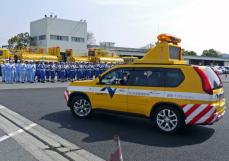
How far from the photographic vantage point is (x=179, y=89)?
24.1ft

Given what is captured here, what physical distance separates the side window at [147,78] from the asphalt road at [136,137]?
123 centimetres

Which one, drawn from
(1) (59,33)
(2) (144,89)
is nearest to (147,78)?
(2) (144,89)

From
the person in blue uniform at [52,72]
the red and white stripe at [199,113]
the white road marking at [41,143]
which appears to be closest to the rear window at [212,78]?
the red and white stripe at [199,113]

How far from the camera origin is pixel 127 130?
779 centimetres

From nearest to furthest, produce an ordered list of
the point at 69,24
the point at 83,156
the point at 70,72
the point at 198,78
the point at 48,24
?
1. the point at 83,156
2. the point at 198,78
3. the point at 70,72
4. the point at 48,24
5. the point at 69,24

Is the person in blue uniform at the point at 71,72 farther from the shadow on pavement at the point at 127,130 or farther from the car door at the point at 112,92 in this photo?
the car door at the point at 112,92

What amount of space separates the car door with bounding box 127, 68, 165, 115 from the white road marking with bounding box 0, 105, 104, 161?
2248mm

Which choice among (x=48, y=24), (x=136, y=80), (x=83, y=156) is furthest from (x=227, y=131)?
(x=48, y=24)

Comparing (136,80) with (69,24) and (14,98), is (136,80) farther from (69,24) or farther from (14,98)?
(69,24)

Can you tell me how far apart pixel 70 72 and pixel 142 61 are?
17.4 meters

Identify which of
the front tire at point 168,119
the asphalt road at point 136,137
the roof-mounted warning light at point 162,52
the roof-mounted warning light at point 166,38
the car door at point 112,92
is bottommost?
the asphalt road at point 136,137

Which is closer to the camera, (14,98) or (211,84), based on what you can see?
(211,84)

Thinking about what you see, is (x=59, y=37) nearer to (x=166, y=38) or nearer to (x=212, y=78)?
(x=166, y=38)

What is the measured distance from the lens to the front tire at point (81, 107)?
9023 mm
